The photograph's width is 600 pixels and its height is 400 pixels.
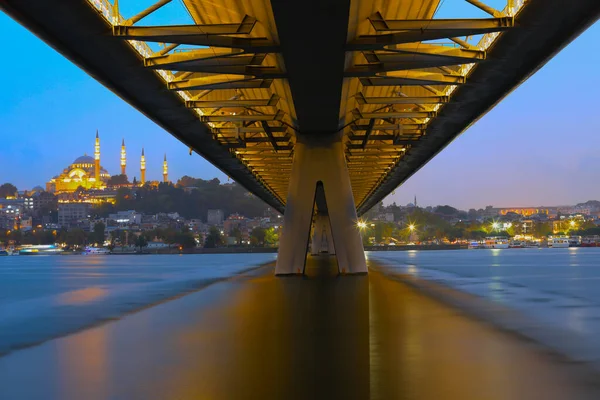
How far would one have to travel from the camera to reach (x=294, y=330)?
558 inches

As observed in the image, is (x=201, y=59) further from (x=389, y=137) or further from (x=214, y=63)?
(x=389, y=137)

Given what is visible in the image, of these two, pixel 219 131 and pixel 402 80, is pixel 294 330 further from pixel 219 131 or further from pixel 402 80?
pixel 219 131

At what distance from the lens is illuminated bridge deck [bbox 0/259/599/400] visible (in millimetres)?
8414

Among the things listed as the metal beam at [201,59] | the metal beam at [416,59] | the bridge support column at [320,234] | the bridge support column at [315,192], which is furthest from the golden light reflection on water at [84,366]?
the bridge support column at [320,234]

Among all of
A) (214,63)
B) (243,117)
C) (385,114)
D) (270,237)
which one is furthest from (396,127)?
(270,237)

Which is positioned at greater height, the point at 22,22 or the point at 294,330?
the point at 22,22

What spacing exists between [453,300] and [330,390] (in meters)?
14.3

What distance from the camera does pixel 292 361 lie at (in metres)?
10.5

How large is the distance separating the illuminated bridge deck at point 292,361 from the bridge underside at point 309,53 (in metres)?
5.90

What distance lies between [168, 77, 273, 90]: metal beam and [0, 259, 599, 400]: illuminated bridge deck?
22.9 ft

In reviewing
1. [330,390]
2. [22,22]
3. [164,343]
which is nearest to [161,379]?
[330,390]

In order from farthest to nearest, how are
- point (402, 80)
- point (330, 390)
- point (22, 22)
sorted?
1. point (402, 80)
2. point (22, 22)
3. point (330, 390)

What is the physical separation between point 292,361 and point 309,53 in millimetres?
8330

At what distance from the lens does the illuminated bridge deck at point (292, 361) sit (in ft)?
27.6
